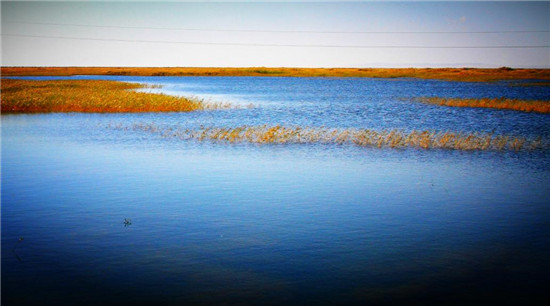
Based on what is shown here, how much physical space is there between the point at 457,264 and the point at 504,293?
53.8 inches

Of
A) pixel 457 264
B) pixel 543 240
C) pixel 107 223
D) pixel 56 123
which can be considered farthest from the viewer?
pixel 56 123

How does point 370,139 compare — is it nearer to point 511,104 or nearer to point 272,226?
point 272,226

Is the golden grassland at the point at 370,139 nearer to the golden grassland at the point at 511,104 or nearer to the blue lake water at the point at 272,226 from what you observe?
the blue lake water at the point at 272,226

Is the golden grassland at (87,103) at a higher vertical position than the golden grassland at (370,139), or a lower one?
higher

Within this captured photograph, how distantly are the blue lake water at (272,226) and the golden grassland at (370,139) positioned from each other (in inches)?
65.9

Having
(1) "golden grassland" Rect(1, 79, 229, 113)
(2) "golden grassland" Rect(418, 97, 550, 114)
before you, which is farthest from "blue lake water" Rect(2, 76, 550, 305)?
(2) "golden grassland" Rect(418, 97, 550, 114)

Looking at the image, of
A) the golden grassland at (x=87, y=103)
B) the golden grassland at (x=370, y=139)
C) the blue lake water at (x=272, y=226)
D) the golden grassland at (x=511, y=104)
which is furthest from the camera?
the golden grassland at (x=511, y=104)

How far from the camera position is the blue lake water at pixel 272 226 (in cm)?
896

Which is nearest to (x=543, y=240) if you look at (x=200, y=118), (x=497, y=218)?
(x=497, y=218)

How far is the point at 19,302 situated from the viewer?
27.5ft

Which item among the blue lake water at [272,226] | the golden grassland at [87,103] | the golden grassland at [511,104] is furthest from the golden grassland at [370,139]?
the golden grassland at [511,104]

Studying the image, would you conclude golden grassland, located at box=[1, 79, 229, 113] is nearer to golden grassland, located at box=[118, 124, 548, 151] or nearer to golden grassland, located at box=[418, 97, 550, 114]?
golden grassland, located at box=[118, 124, 548, 151]

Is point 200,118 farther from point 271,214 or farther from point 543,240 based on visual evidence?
point 543,240

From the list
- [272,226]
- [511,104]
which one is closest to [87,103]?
[272,226]
